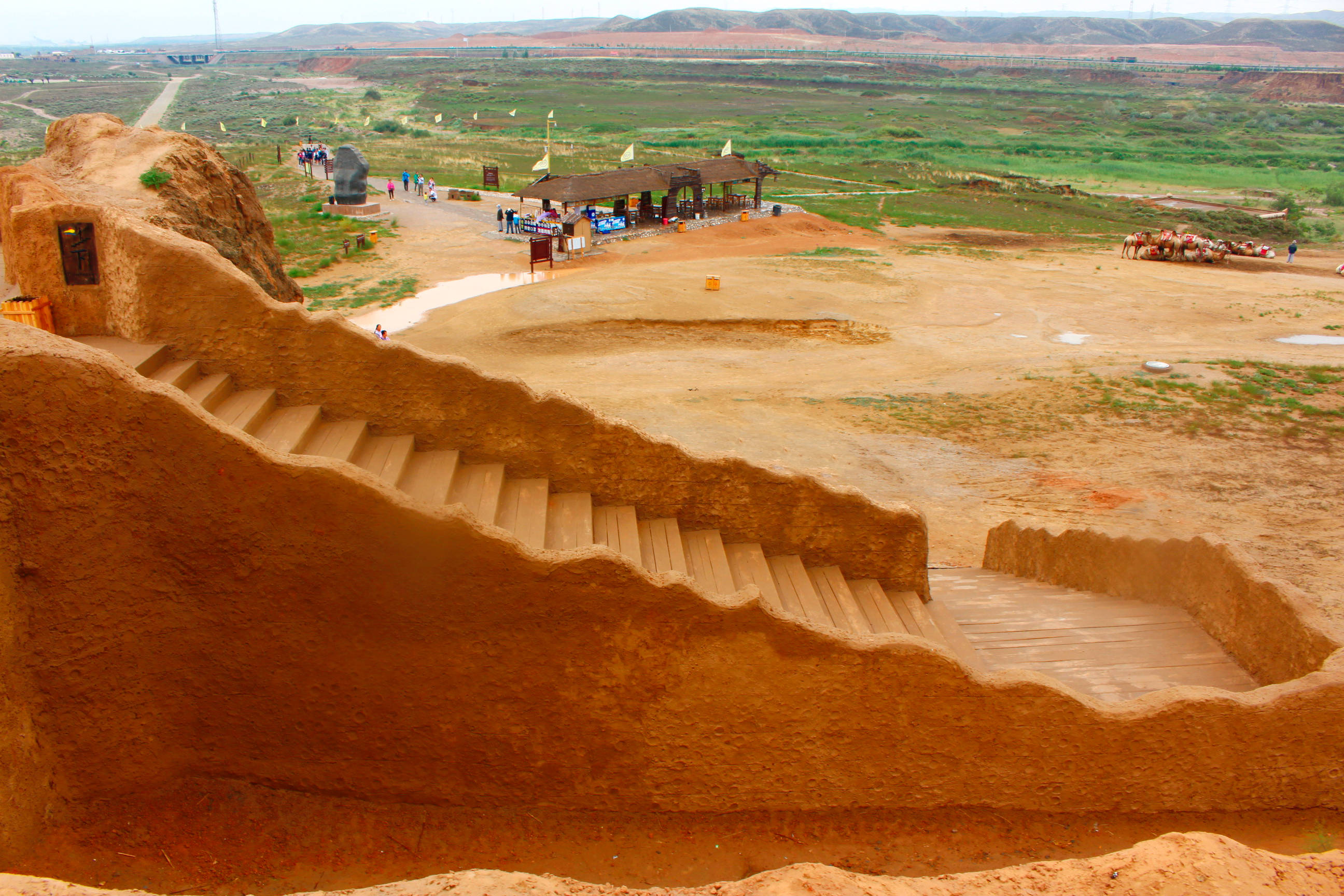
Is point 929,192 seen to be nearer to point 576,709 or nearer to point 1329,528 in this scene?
point 1329,528

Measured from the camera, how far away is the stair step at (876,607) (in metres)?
7.45

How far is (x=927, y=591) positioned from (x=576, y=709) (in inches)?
157

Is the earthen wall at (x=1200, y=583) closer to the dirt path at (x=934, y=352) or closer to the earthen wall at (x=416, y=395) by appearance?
the dirt path at (x=934, y=352)

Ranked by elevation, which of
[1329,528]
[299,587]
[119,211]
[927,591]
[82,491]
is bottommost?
[1329,528]

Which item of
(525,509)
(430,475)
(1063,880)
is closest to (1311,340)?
(525,509)

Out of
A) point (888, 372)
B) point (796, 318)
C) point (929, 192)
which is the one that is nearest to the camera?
point (888, 372)

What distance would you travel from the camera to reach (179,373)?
6387 millimetres

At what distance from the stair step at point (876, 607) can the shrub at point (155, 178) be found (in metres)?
9.11

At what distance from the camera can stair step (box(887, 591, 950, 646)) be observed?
7.50 meters

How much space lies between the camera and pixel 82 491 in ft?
15.6

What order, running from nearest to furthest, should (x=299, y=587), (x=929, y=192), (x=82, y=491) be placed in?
1. (x=82, y=491)
2. (x=299, y=587)
3. (x=929, y=192)

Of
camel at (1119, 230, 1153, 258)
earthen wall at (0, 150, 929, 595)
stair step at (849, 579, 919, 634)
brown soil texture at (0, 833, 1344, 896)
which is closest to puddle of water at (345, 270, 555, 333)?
earthen wall at (0, 150, 929, 595)

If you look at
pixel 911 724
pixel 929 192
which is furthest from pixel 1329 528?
pixel 929 192

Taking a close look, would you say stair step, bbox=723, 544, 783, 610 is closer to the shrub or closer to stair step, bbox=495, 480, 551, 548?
stair step, bbox=495, 480, 551, 548
